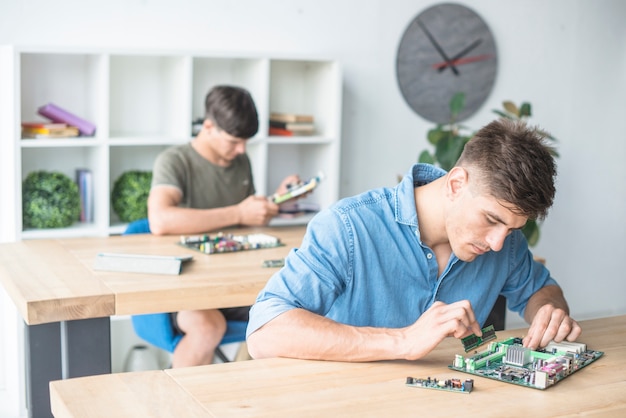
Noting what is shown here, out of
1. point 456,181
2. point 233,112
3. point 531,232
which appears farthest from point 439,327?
point 531,232

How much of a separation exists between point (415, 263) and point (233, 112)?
153cm

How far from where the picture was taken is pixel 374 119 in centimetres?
447

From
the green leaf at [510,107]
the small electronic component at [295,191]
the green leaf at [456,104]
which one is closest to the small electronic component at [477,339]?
the small electronic component at [295,191]


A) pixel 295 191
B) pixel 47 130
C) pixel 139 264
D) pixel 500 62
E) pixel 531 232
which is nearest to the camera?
pixel 139 264

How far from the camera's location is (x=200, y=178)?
11.0ft

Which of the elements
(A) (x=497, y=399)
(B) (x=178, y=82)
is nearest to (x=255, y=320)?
(A) (x=497, y=399)

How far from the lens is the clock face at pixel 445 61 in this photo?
448cm

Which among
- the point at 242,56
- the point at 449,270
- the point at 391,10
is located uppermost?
the point at 391,10

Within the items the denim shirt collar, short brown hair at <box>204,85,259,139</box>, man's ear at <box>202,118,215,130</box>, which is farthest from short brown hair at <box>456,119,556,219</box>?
man's ear at <box>202,118,215,130</box>

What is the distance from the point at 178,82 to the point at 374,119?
3.86ft

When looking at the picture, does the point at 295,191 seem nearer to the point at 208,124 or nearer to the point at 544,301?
the point at 208,124

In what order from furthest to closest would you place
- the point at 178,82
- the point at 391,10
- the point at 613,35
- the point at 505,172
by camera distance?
the point at 613,35, the point at 391,10, the point at 178,82, the point at 505,172

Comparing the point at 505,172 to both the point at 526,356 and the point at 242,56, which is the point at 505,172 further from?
the point at 242,56

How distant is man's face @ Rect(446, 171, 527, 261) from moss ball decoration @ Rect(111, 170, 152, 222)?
2160 mm
